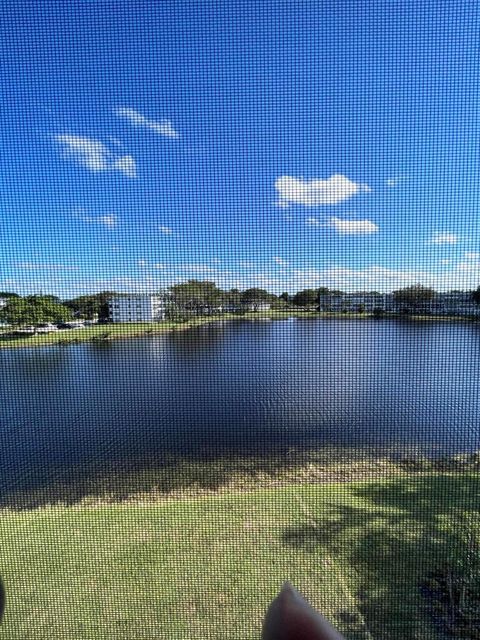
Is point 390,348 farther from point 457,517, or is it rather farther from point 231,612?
point 231,612

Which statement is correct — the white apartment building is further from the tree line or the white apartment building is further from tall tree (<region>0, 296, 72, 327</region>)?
tall tree (<region>0, 296, 72, 327</region>)

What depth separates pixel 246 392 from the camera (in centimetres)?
429

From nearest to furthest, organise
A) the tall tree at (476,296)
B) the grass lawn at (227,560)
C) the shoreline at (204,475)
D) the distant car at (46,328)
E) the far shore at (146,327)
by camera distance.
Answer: the grass lawn at (227,560)
the tall tree at (476,296)
the shoreline at (204,475)
the far shore at (146,327)
the distant car at (46,328)

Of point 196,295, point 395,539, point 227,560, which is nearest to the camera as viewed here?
point 227,560

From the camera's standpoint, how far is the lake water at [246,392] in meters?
2.87

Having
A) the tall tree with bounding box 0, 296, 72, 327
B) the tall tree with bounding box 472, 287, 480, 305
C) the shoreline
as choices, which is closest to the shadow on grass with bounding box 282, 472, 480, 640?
the shoreline

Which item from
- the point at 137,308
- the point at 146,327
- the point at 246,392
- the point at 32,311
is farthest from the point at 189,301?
the point at 246,392

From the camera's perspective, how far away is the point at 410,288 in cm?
239

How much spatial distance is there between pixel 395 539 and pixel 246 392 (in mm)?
2588

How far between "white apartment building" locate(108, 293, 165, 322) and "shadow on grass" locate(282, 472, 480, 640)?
78.1 inches

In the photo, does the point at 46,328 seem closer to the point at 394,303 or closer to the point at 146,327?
the point at 146,327

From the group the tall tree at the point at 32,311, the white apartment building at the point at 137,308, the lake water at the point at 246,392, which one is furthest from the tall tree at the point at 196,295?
the tall tree at the point at 32,311

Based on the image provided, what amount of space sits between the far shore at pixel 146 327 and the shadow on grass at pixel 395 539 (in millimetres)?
1257

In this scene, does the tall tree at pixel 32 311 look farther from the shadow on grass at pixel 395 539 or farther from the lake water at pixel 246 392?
the shadow on grass at pixel 395 539
